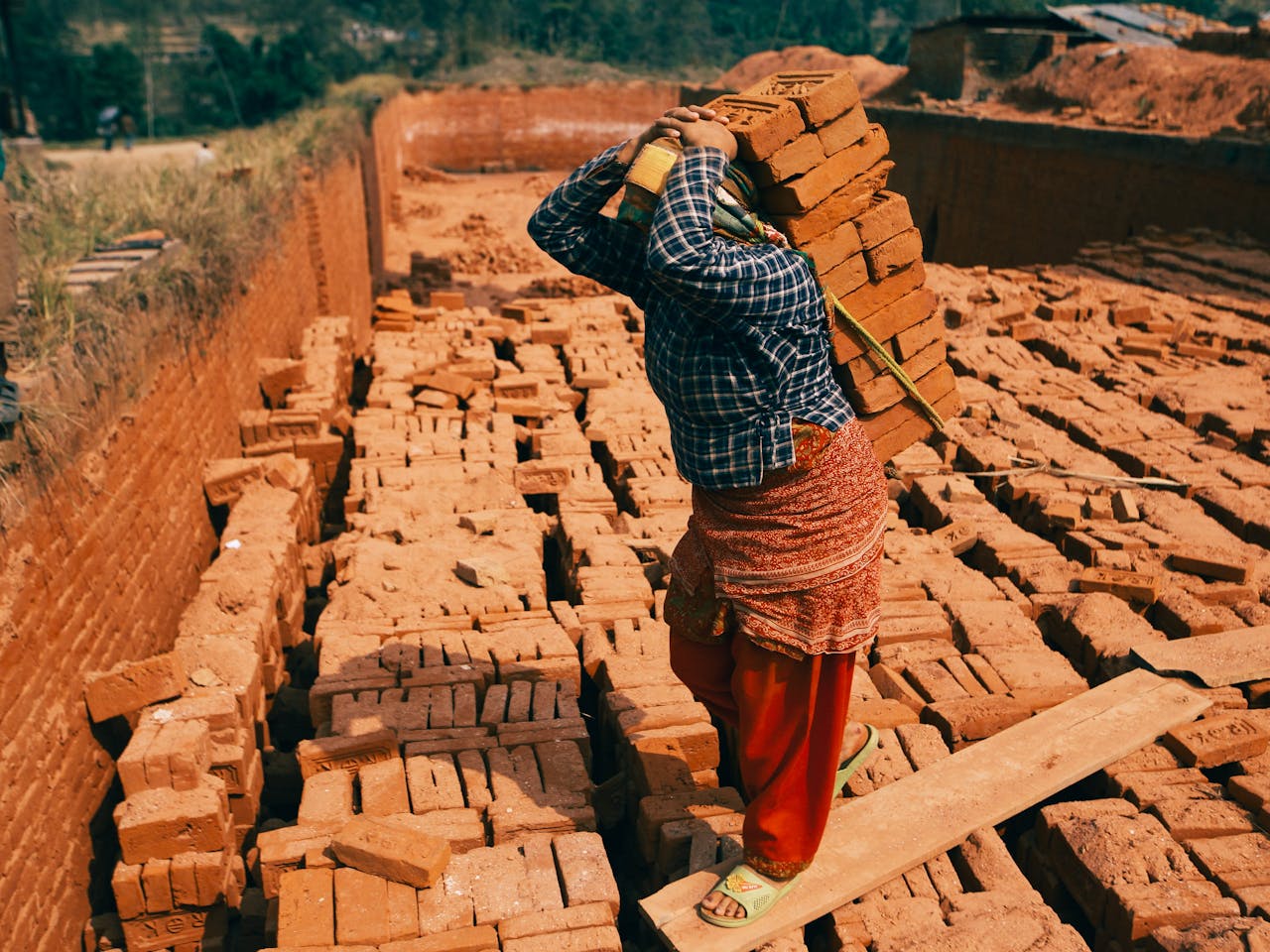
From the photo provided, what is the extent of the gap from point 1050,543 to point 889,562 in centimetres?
86

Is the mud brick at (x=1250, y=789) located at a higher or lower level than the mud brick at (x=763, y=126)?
lower

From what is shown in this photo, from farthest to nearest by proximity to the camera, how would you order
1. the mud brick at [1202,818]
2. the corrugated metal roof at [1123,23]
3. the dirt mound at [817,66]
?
the dirt mound at [817,66]
the corrugated metal roof at [1123,23]
the mud brick at [1202,818]

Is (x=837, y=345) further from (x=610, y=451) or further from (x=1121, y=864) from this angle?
(x=610, y=451)

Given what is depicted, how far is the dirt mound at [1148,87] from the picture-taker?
15.6 metres

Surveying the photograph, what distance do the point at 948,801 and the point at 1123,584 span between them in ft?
6.18

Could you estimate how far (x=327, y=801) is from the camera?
345cm

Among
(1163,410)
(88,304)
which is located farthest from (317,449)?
(1163,410)

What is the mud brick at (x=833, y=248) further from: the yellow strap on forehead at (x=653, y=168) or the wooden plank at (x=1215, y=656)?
the wooden plank at (x=1215, y=656)

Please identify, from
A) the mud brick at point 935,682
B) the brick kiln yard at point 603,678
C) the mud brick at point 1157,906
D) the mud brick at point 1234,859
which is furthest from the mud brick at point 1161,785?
the mud brick at point 935,682

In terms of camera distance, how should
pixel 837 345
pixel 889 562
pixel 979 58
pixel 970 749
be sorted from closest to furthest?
pixel 837 345
pixel 970 749
pixel 889 562
pixel 979 58

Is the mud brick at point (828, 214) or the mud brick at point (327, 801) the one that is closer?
the mud brick at point (828, 214)

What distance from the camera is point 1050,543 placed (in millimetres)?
5355

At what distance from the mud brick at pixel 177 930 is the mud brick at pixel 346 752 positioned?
1.67 feet

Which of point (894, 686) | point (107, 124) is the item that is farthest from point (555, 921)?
point (107, 124)
